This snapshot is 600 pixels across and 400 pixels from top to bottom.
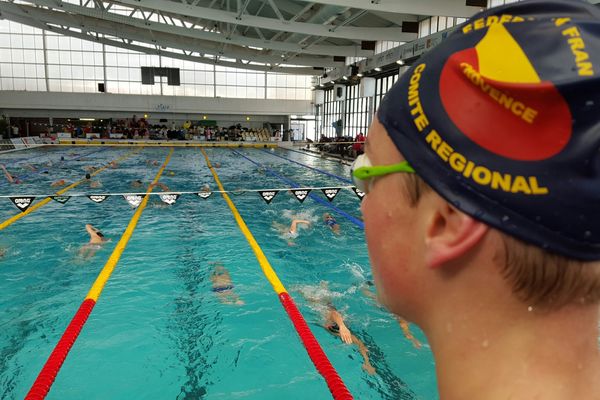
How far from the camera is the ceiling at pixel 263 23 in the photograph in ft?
50.8

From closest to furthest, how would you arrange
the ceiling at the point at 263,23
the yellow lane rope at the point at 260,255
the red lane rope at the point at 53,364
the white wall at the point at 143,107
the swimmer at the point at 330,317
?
1. the red lane rope at the point at 53,364
2. the swimmer at the point at 330,317
3. the yellow lane rope at the point at 260,255
4. the ceiling at the point at 263,23
5. the white wall at the point at 143,107

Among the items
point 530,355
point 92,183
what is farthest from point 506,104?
point 92,183

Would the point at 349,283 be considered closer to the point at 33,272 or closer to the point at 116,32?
the point at 33,272

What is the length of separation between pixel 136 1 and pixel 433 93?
57.2 ft

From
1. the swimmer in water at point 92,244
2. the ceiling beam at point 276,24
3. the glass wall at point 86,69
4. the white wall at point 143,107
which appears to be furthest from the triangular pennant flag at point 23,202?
the white wall at point 143,107

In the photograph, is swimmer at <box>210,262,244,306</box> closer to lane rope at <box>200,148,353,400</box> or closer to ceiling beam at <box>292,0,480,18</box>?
lane rope at <box>200,148,353,400</box>

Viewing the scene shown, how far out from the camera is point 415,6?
13039mm

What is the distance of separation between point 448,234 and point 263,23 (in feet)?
59.6

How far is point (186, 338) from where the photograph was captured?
4488 millimetres

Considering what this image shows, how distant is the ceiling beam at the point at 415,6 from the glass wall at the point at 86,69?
25663 millimetres

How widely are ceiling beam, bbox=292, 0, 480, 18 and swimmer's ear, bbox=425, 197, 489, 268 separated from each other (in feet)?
44.0

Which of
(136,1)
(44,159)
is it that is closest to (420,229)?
(136,1)

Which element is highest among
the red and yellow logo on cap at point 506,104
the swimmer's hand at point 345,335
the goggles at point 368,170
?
the red and yellow logo on cap at point 506,104

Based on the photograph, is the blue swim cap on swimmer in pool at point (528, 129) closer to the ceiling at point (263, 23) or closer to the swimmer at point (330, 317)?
the swimmer at point (330, 317)
